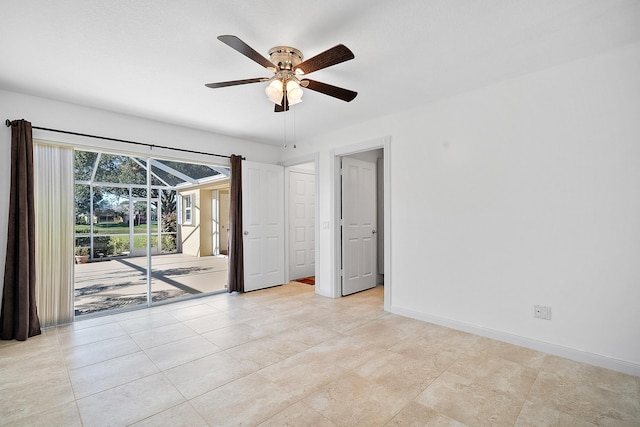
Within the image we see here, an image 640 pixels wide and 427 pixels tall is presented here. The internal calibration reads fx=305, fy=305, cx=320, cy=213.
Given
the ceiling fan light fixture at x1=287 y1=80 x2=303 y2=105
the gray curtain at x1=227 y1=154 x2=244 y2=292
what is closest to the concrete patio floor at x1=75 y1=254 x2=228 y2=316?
the gray curtain at x1=227 y1=154 x2=244 y2=292

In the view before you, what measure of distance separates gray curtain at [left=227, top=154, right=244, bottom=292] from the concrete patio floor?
22.9 inches

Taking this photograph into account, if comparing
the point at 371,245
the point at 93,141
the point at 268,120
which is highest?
the point at 268,120

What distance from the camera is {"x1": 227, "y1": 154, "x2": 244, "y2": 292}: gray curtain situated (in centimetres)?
484

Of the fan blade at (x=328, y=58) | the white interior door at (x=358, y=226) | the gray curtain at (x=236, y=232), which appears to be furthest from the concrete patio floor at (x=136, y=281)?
the fan blade at (x=328, y=58)

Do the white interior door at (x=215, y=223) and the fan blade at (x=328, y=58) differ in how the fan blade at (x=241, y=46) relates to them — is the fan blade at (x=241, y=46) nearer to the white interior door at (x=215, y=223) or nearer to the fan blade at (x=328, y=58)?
the fan blade at (x=328, y=58)

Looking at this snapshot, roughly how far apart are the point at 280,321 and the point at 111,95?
10.1 ft

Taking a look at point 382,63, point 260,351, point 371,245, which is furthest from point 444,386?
point 371,245

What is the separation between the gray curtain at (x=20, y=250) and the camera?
304 cm

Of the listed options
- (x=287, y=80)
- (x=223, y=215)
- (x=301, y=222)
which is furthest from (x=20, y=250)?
(x=223, y=215)

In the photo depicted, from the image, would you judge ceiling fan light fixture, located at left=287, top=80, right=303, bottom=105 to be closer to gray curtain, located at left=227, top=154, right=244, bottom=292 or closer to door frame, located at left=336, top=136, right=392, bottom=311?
door frame, located at left=336, top=136, right=392, bottom=311

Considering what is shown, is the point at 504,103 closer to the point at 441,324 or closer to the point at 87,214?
the point at 441,324

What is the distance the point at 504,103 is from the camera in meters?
2.99

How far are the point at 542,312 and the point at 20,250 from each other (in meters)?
5.09

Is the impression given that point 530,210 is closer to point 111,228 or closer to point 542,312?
point 542,312
